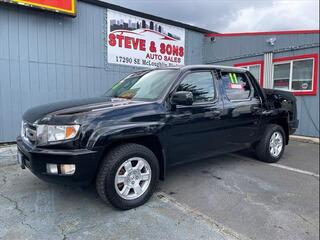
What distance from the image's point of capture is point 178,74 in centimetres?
363

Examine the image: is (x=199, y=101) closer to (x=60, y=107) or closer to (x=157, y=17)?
(x=60, y=107)

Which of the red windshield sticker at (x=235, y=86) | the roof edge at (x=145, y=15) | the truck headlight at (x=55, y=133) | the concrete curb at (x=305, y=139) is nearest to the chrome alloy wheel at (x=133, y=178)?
the truck headlight at (x=55, y=133)

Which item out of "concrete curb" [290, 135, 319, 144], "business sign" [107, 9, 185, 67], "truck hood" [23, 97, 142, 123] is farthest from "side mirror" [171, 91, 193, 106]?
"concrete curb" [290, 135, 319, 144]

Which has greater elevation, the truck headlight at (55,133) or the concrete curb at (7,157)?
the truck headlight at (55,133)

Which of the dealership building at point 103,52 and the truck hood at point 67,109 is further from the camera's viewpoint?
the dealership building at point 103,52

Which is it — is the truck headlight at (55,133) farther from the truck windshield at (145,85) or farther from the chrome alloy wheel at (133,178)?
the truck windshield at (145,85)

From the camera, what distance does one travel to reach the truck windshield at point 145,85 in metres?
3.52

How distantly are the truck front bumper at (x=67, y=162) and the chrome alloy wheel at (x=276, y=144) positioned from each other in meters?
3.68

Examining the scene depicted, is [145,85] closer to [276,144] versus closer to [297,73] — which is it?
[276,144]

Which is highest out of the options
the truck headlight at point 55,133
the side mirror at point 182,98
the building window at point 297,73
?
the building window at point 297,73

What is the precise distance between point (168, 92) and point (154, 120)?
0.47 meters

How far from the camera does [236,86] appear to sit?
4.45 metres

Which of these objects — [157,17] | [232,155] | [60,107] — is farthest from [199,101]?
[157,17]

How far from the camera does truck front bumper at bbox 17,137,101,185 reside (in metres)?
2.69
